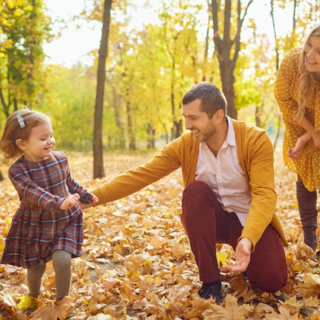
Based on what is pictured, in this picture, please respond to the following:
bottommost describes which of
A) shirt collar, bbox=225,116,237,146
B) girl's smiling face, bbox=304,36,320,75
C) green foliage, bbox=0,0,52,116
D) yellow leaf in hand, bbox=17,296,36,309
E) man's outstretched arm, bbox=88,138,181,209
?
yellow leaf in hand, bbox=17,296,36,309

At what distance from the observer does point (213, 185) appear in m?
2.63

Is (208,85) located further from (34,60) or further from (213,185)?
(34,60)

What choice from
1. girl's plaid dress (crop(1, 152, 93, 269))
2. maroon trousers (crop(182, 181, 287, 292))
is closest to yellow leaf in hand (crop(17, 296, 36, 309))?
girl's plaid dress (crop(1, 152, 93, 269))

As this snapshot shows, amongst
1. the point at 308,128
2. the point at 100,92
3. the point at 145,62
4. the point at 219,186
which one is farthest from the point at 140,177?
the point at 145,62

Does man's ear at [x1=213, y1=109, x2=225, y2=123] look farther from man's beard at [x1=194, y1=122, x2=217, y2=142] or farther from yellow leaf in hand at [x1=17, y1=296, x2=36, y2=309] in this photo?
yellow leaf in hand at [x1=17, y1=296, x2=36, y2=309]

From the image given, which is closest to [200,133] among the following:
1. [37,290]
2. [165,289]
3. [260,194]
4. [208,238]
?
[260,194]

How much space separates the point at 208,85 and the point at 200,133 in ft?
1.25

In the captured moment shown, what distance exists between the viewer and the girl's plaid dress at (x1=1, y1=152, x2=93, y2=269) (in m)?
→ 2.23

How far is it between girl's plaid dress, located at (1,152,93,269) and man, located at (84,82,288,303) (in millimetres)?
427

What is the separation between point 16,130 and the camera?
2299 mm

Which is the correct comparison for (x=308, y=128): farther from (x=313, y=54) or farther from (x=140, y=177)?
(x=140, y=177)

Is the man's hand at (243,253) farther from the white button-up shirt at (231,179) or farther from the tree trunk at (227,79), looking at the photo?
the tree trunk at (227,79)

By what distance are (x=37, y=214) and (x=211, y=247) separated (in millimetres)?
1276

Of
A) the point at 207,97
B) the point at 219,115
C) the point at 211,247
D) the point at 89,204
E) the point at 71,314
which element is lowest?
the point at 71,314
